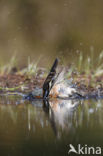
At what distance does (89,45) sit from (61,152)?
5850 millimetres

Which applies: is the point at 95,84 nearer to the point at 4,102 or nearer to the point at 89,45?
the point at 4,102

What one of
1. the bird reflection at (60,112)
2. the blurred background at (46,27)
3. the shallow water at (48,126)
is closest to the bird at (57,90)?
the bird reflection at (60,112)

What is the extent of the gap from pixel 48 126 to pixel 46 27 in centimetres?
569

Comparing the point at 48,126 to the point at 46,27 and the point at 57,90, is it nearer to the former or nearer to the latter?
the point at 57,90

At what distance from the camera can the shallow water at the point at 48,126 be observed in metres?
1.71

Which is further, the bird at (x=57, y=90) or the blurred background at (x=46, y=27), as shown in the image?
the blurred background at (x=46, y=27)

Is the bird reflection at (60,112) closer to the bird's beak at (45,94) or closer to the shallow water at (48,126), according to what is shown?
the shallow water at (48,126)

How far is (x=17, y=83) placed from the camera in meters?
4.30

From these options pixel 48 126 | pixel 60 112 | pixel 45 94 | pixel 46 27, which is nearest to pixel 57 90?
pixel 45 94

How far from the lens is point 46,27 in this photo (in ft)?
25.3

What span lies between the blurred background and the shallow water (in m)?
4.18

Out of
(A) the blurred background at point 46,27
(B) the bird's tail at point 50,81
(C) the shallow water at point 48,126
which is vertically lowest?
(C) the shallow water at point 48,126

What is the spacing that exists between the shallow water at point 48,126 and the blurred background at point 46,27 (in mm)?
4182

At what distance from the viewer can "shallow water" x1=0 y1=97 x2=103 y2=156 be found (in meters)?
1.71
